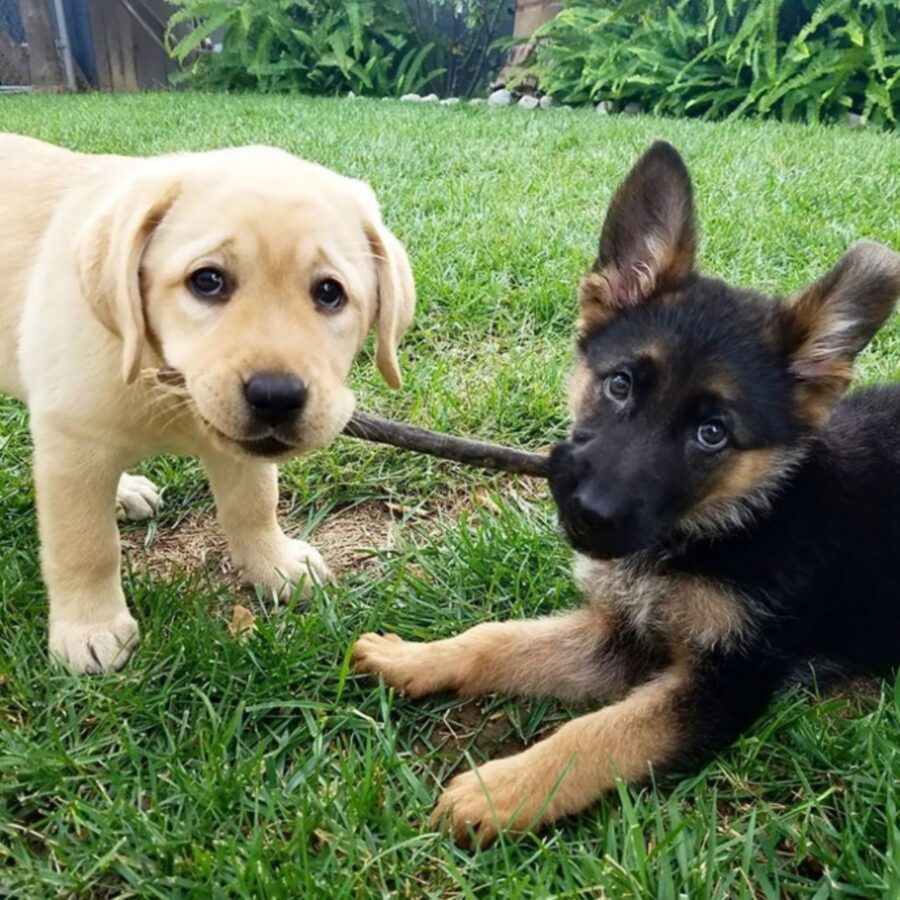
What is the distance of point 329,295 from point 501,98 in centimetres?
1420

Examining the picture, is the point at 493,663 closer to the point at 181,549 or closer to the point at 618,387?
the point at 618,387

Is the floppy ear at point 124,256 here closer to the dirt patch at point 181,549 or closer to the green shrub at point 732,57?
the dirt patch at point 181,549

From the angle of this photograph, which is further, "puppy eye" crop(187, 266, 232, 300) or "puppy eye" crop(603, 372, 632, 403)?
"puppy eye" crop(603, 372, 632, 403)

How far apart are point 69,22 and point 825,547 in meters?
19.9

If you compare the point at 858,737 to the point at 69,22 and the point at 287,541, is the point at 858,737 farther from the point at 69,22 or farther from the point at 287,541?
the point at 69,22

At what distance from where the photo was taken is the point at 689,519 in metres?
2.46

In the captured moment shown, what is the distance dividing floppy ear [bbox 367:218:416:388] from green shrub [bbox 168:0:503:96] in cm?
1474

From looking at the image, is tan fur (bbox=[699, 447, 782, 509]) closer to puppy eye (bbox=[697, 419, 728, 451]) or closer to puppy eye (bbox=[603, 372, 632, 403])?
puppy eye (bbox=[697, 419, 728, 451])

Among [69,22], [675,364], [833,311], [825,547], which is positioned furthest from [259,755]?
[69,22]

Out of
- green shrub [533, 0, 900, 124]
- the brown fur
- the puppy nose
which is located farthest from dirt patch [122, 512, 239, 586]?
green shrub [533, 0, 900, 124]

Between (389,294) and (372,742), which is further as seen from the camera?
(389,294)

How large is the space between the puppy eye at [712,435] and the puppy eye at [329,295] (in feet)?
3.05

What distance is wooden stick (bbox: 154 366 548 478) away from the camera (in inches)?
112

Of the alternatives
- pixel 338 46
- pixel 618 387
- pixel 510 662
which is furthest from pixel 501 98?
pixel 510 662
